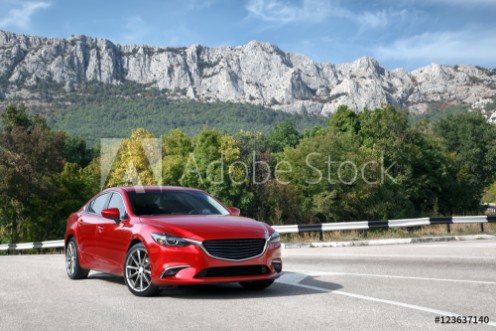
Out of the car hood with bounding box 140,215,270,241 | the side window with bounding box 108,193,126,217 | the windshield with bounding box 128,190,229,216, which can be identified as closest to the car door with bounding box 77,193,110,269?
the side window with bounding box 108,193,126,217

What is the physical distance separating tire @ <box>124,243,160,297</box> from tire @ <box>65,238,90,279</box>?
2.33 metres

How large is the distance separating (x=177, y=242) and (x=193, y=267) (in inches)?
14.9

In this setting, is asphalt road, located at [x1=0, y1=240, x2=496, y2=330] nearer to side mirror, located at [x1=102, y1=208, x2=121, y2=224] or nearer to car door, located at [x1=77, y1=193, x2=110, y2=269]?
car door, located at [x1=77, y1=193, x2=110, y2=269]

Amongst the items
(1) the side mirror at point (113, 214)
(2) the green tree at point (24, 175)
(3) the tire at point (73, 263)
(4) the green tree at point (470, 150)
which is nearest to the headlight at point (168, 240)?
(1) the side mirror at point (113, 214)

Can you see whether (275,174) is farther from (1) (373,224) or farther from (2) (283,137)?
(1) (373,224)

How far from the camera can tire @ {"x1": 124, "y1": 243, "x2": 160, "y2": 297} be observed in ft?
26.6

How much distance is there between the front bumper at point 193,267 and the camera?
7.73 m

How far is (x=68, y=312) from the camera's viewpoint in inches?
281

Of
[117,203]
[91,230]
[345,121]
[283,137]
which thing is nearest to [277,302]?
[117,203]

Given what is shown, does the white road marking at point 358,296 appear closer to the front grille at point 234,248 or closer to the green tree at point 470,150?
the front grille at point 234,248

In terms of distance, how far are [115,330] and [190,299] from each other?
2.12 m

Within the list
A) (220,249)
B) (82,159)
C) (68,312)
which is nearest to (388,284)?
(220,249)

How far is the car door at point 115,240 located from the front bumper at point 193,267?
82 centimetres

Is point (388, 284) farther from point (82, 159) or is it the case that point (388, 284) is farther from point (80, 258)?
point (82, 159)
